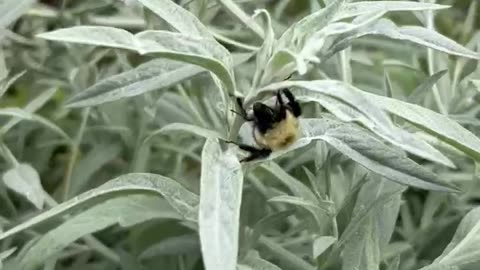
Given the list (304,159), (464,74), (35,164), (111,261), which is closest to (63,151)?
(35,164)

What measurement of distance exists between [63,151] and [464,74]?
1.80 ft

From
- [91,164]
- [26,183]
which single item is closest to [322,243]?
[26,183]

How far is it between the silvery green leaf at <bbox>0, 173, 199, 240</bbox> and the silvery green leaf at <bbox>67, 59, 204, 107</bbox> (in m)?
0.06

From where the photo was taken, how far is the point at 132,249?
0.86 meters

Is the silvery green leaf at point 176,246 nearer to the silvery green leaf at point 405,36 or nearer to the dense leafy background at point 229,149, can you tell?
the dense leafy background at point 229,149

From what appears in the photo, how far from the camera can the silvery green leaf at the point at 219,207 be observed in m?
0.49

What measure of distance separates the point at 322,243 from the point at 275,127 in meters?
0.10

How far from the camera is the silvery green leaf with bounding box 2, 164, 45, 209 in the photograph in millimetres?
720

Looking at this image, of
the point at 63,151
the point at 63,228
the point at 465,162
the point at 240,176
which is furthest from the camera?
the point at 63,151

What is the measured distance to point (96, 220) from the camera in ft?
2.30

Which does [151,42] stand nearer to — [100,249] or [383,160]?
[383,160]

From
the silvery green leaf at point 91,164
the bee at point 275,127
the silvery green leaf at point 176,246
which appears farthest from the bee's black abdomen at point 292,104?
the silvery green leaf at point 91,164

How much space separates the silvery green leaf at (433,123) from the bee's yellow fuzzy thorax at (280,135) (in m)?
0.06

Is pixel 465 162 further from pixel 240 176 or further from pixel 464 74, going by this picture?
pixel 240 176
